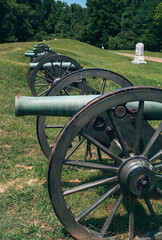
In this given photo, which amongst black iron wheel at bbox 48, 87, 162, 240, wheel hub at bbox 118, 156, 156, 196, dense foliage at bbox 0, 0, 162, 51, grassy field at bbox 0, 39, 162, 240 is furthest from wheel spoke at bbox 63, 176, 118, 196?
dense foliage at bbox 0, 0, 162, 51

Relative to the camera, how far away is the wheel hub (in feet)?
7.23

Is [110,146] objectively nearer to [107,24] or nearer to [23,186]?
[23,186]

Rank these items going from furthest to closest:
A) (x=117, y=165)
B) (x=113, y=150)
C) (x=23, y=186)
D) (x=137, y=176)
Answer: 1. (x=23, y=186)
2. (x=113, y=150)
3. (x=117, y=165)
4. (x=137, y=176)

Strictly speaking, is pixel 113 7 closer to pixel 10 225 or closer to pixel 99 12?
pixel 99 12

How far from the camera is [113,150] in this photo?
2.52 meters

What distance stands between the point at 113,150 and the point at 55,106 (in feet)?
2.34

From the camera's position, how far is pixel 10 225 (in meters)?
2.71

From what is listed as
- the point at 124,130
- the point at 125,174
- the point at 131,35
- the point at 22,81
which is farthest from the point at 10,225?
the point at 131,35

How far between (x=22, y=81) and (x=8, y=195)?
682 cm

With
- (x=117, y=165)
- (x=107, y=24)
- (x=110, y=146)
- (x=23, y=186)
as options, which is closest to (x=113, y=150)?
(x=110, y=146)

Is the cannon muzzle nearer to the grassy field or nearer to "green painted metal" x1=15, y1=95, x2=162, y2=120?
"green painted metal" x1=15, y1=95, x2=162, y2=120

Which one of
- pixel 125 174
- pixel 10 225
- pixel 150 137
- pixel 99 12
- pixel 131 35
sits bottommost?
pixel 10 225

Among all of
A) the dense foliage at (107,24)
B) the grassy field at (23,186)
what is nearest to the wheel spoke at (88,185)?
the grassy field at (23,186)

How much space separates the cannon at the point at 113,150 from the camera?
210 centimetres
